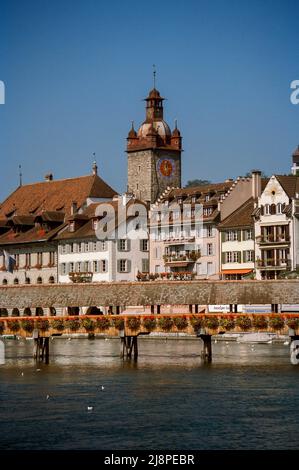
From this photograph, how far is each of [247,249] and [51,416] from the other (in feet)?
231

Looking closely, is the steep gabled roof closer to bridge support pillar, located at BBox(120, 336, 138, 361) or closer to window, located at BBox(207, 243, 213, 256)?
window, located at BBox(207, 243, 213, 256)

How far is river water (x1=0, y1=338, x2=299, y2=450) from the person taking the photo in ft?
168

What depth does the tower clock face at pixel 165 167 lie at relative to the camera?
149 meters

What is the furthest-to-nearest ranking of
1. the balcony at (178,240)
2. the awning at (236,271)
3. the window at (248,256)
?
the balcony at (178,240)
the window at (248,256)
the awning at (236,271)

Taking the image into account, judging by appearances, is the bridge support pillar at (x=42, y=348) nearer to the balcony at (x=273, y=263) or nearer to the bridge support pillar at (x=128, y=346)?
the bridge support pillar at (x=128, y=346)

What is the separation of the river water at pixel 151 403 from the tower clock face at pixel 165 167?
2298 inches

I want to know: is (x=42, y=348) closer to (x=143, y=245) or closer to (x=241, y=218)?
(x=241, y=218)

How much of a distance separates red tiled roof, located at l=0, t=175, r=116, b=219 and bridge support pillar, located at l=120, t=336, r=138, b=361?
59.2 m

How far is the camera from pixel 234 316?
8250 centimetres

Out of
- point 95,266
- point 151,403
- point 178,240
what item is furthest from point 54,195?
point 151,403

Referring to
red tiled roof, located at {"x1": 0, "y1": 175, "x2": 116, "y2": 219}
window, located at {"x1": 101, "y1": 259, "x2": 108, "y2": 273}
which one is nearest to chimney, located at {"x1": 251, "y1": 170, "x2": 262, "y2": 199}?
window, located at {"x1": 101, "y1": 259, "x2": 108, "y2": 273}

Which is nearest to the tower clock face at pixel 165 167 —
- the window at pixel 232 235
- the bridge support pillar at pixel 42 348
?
the window at pixel 232 235

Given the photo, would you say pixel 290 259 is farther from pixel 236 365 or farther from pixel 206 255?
pixel 236 365
